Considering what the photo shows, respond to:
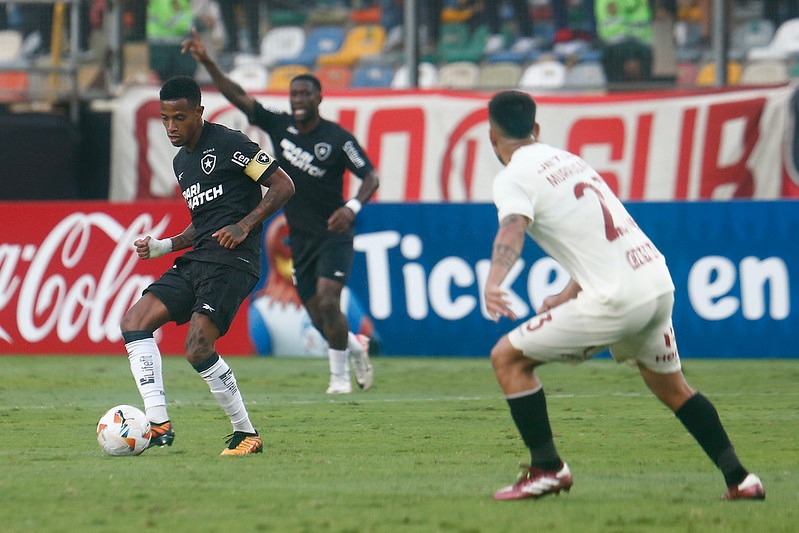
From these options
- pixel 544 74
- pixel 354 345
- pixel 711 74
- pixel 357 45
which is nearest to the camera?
pixel 354 345

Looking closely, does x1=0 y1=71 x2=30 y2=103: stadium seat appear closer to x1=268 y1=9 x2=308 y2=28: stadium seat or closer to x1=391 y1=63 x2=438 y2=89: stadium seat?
x1=268 y1=9 x2=308 y2=28: stadium seat

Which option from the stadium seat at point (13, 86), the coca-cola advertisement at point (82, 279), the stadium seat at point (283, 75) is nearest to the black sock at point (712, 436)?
the coca-cola advertisement at point (82, 279)

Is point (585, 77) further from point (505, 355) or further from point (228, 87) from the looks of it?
point (505, 355)

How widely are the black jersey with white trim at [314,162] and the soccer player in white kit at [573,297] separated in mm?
5453

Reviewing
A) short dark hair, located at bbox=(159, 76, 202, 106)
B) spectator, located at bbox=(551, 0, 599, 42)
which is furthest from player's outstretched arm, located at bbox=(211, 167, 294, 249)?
spectator, located at bbox=(551, 0, 599, 42)

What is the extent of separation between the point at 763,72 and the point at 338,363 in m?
9.58

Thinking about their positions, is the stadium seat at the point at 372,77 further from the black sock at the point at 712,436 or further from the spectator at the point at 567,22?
the black sock at the point at 712,436

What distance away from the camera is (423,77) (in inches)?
784

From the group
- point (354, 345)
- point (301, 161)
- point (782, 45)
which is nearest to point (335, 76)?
point (782, 45)

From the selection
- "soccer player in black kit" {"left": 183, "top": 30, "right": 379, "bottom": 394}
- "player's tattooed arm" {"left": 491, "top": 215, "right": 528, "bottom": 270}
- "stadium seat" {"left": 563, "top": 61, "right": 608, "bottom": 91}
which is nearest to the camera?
"player's tattooed arm" {"left": 491, "top": 215, "right": 528, "bottom": 270}

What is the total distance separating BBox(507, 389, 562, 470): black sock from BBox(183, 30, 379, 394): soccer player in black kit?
544cm

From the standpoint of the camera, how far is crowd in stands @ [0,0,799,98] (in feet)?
62.5

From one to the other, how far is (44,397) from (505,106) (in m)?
6.50

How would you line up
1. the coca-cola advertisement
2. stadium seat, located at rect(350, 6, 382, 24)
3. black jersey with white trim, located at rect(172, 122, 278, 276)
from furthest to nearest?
1. stadium seat, located at rect(350, 6, 382, 24)
2. the coca-cola advertisement
3. black jersey with white trim, located at rect(172, 122, 278, 276)
